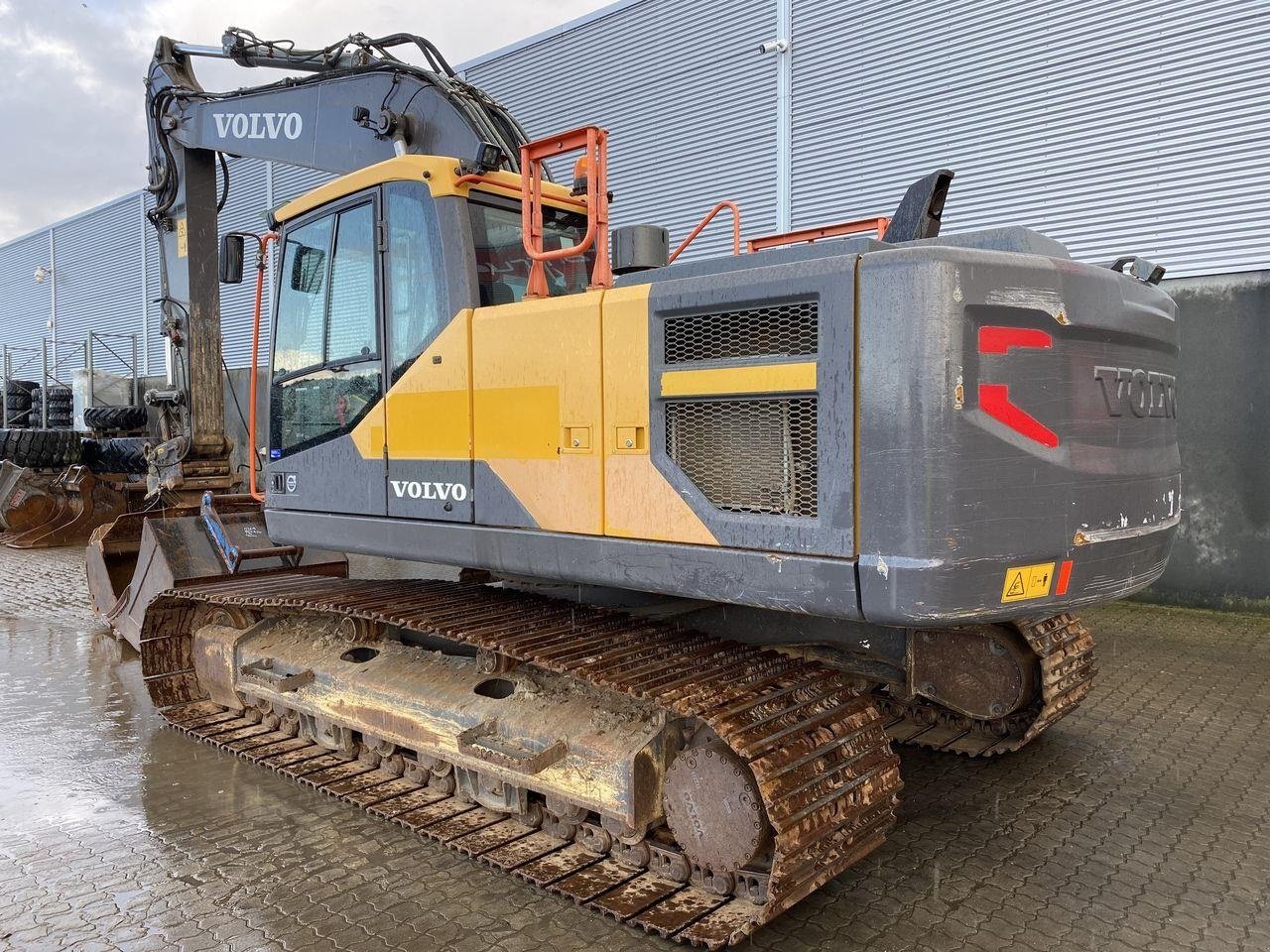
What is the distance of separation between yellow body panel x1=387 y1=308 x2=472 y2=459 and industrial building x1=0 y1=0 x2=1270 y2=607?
6455 mm

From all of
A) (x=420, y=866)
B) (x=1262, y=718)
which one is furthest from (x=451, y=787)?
(x=1262, y=718)

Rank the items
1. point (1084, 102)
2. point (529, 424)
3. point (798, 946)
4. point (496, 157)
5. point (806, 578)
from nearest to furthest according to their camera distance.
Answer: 1. point (806, 578)
2. point (798, 946)
3. point (529, 424)
4. point (496, 157)
5. point (1084, 102)

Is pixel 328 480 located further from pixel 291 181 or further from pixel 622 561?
pixel 291 181

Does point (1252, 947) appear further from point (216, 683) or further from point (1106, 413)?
point (216, 683)

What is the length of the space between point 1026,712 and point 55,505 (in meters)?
12.3

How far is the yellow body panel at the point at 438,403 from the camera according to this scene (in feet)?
11.8

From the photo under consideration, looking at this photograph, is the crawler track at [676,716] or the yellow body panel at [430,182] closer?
the crawler track at [676,716]

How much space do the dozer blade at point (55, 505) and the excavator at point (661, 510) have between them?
8.69m

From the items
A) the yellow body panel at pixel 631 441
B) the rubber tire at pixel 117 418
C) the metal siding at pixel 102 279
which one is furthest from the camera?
the metal siding at pixel 102 279

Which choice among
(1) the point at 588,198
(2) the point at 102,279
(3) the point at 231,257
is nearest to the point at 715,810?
(1) the point at 588,198

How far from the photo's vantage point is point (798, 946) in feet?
9.48

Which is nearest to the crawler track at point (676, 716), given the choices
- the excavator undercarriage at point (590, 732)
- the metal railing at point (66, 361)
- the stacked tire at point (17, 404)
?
the excavator undercarriage at point (590, 732)

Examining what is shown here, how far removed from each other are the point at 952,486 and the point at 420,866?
232cm

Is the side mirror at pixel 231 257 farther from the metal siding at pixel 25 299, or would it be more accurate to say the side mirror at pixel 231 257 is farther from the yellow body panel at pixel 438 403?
the metal siding at pixel 25 299
